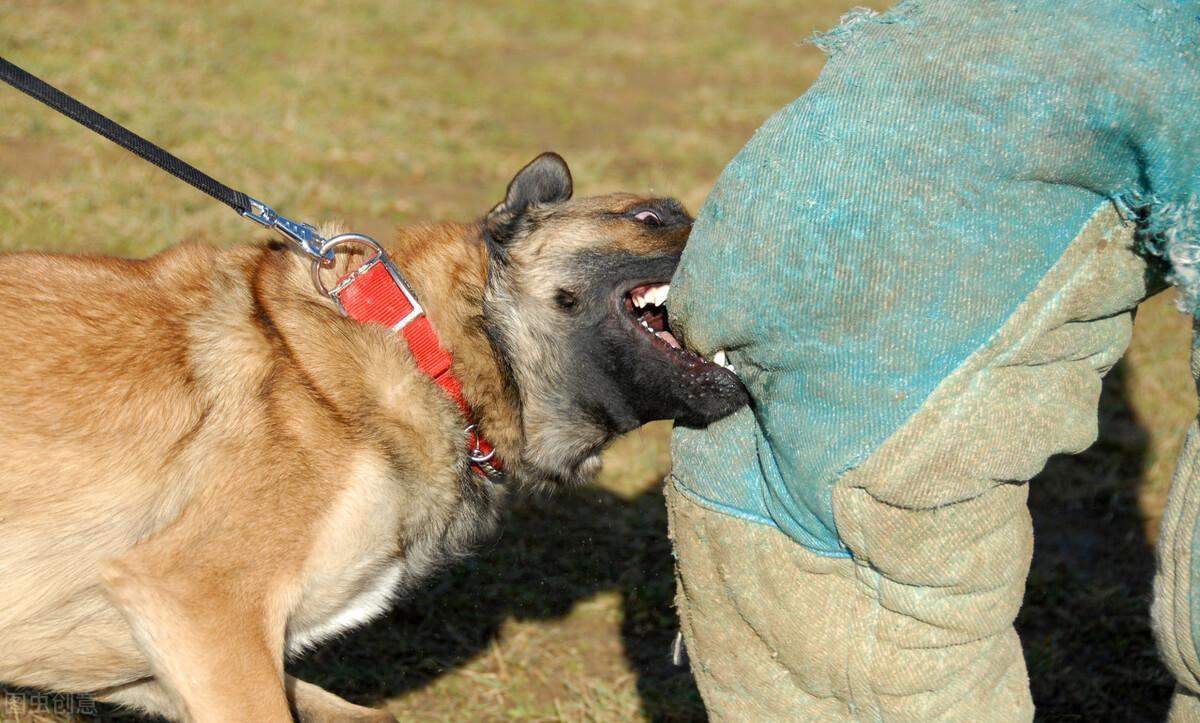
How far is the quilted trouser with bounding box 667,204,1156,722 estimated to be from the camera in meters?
2.29

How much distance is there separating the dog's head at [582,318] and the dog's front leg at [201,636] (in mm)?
1003

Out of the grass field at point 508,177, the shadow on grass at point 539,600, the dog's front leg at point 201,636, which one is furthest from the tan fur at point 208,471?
the grass field at point 508,177

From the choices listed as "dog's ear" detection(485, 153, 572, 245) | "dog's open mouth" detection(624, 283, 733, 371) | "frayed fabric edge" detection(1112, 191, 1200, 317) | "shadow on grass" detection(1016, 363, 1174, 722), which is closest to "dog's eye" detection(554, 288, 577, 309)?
"dog's open mouth" detection(624, 283, 733, 371)

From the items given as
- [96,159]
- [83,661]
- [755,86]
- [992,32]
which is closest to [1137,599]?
[992,32]

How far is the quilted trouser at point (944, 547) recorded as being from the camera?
229cm

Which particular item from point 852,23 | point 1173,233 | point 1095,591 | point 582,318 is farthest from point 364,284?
point 1095,591

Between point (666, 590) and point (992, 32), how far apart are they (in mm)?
2656

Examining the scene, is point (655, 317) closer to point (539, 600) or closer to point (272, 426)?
point (272, 426)

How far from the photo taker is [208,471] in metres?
2.70

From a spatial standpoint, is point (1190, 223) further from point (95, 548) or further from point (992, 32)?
point (95, 548)

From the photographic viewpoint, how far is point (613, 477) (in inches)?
193

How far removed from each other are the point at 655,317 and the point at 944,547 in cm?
124

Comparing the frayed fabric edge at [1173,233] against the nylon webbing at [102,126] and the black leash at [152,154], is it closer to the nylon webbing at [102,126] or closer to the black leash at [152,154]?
the black leash at [152,154]

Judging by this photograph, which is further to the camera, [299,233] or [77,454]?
[299,233]
